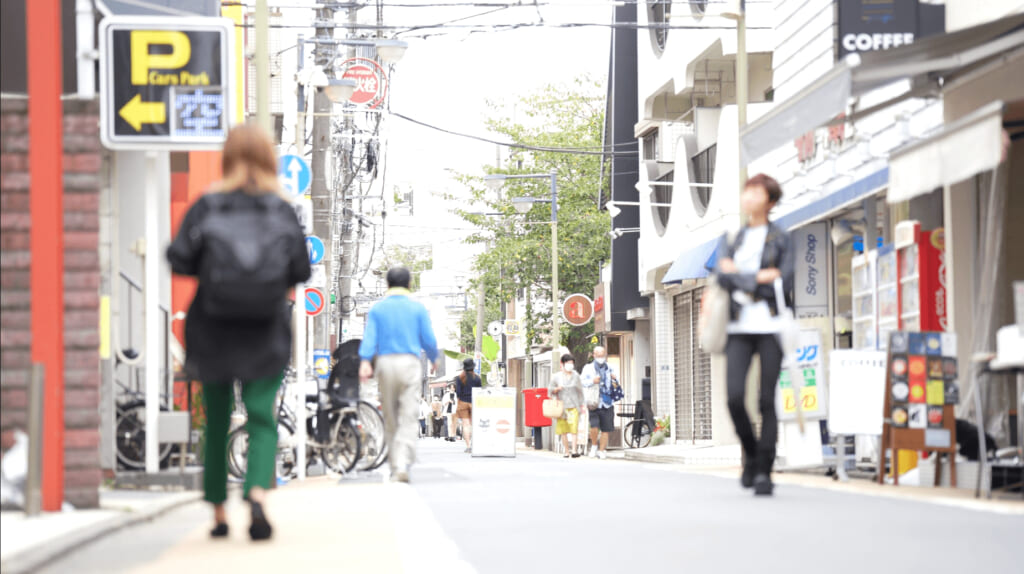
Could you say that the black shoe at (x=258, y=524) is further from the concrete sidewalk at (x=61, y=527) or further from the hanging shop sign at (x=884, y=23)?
the hanging shop sign at (x=884, y=23)

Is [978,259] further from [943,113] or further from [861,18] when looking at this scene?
[861,18]

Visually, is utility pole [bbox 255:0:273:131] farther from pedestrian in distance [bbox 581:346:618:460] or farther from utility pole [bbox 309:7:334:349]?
pedestrian in distance [bbox 581:346:618:460]

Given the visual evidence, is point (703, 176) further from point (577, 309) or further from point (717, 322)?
point (717, 322)

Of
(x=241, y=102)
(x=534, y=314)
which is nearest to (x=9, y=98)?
(x=241, y=102)

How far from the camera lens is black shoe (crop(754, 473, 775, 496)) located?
9.07 metres

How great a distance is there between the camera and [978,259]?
1412 cm

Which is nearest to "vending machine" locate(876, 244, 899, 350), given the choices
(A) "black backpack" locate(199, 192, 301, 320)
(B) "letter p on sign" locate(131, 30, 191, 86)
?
(B) "letter p on sign" locate(131, 30, 191, 86)

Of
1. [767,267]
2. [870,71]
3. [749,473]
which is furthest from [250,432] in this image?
[870,71]

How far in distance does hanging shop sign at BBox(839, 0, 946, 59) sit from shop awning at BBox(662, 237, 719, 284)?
27.5 ft

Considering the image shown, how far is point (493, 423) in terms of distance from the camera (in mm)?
29406

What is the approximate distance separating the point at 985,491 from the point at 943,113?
5147 millimetres

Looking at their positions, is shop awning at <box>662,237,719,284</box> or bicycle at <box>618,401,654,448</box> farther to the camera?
bicycle at <box>618,401,654,448</box>

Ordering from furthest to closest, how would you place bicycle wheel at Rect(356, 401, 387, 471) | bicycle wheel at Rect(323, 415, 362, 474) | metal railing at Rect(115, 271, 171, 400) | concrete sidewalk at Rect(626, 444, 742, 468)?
concrete sidewalk at Rect(626, 444, 742, 468)
bicycle wheel at Rect(356, 401, 387, 471)
bicycle wheel at Rect(323, 415, 362, 474)
metal railing at Rect(115, 271, 171, 400)

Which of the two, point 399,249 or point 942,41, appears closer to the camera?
point 942,41
